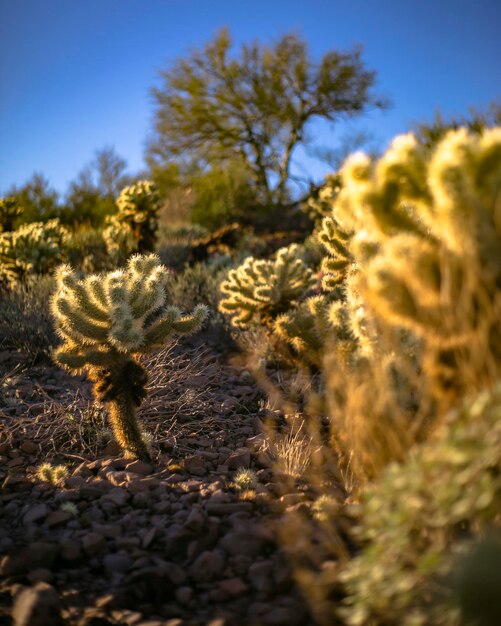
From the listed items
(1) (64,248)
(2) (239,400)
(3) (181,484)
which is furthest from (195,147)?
(3) (181,484)

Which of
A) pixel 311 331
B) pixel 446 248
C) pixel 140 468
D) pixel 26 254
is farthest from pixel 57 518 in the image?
pixel 26 254

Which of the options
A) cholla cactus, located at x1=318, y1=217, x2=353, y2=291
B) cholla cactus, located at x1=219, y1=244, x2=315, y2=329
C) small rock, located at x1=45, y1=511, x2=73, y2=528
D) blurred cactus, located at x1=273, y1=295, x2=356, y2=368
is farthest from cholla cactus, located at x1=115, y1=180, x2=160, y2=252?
small rock, located at x1=45, y1=511, x2=73, y2=528

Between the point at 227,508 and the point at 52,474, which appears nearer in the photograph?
the point at 227,508

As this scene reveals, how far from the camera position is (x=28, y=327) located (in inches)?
295

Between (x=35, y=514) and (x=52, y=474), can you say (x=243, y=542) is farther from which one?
(x=52, y=474)

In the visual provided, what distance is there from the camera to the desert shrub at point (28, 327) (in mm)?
7215

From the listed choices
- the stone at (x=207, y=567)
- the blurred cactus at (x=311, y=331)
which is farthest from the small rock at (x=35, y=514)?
the blurred cactus at (x=311, y=331)

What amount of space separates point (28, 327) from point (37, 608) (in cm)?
506

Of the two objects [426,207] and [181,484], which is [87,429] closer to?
[181,484]

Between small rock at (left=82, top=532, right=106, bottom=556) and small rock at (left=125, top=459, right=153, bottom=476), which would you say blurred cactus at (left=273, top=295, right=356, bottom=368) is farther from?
small rock at (left=82, top=532, right=106, bottom=556)

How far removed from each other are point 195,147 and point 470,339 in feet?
71.8

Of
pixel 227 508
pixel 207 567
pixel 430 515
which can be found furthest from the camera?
pixel 227 508

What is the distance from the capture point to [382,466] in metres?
3.03

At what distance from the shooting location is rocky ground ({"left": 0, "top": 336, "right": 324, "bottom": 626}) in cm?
286
